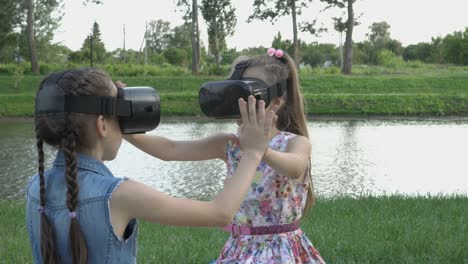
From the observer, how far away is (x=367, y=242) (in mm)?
4641

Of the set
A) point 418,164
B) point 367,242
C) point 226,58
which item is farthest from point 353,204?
point 226,58

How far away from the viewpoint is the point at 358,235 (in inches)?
192

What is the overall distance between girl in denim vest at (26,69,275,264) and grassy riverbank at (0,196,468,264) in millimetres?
2494

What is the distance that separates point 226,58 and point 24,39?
18.3m

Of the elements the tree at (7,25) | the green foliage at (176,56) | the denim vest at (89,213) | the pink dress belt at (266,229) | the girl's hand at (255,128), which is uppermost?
the tree at (7,25)

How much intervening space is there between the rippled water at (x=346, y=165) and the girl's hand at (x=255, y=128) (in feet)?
20.7

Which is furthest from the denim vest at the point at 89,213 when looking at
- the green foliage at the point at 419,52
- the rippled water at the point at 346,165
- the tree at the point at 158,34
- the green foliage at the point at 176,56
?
the tree at the point at 158,34

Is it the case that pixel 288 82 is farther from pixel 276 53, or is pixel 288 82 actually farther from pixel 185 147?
pixel 185 147

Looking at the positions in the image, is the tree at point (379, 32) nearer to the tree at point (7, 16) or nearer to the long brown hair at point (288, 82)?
the tree at point (7, 16)

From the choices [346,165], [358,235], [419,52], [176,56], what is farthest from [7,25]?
[419,52]

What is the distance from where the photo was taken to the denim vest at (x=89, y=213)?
69.3 inches

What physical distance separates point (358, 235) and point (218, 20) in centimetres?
3531

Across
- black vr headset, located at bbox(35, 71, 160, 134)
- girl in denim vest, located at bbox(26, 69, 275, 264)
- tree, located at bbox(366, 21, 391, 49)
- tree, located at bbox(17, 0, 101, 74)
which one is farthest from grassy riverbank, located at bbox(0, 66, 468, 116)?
tree, located at bbox(366, 21, 391, 49)

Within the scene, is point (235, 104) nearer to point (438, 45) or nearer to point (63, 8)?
point (63, 8)
